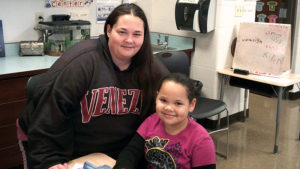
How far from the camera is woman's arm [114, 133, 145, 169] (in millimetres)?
1464

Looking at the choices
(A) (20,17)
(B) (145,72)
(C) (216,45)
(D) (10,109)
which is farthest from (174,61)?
(A) (20,17)

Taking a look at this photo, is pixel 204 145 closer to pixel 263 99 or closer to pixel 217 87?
pixel 217 87

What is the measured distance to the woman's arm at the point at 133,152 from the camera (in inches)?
57.6

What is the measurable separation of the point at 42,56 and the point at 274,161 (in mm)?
2248

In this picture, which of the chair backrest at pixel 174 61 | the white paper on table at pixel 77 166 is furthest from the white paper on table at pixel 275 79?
the white paper on table at pixel 77 166

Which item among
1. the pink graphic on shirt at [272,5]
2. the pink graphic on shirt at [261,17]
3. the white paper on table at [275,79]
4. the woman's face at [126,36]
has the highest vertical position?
the pink graphic on shirt at [272,5]

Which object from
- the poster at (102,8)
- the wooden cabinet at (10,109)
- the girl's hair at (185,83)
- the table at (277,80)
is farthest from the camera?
the poster at (102,8)

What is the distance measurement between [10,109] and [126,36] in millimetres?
1345

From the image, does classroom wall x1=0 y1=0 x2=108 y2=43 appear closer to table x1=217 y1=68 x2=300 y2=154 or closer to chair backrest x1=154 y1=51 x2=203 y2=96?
chair backrest x1=154 y1=51 x2=203 y2=96

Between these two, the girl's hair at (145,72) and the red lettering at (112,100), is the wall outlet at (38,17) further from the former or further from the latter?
the red lettering at (112,100)

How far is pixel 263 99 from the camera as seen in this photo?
4574mm

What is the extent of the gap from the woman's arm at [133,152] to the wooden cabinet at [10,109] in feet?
3.98

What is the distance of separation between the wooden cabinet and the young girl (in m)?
1.25

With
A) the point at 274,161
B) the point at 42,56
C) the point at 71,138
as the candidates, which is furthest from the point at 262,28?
the point at 71,138
